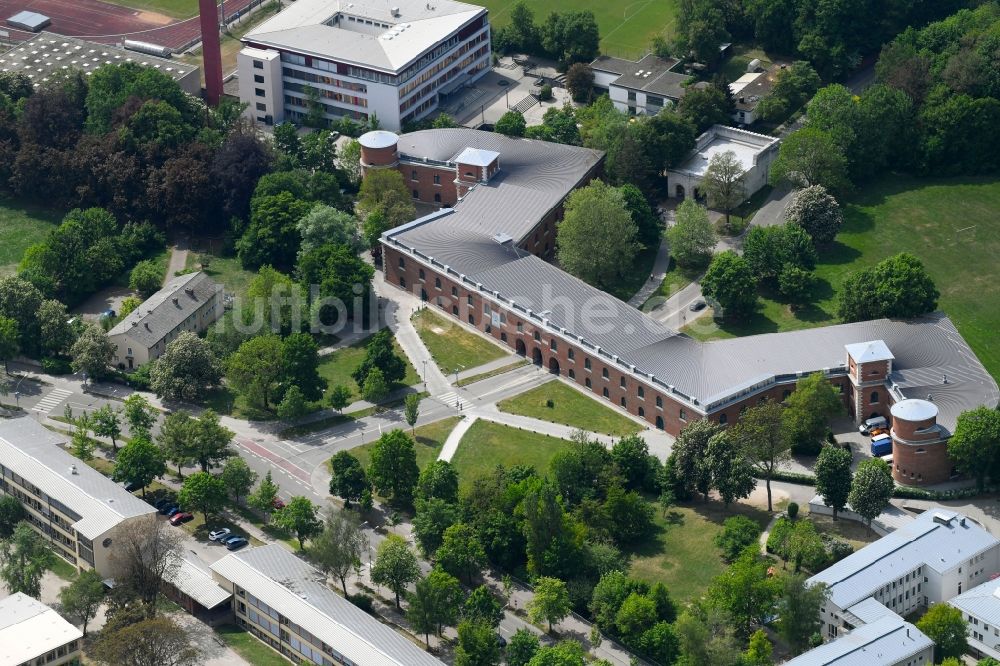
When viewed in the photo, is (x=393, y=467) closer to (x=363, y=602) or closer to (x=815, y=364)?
(x=363, y=602)

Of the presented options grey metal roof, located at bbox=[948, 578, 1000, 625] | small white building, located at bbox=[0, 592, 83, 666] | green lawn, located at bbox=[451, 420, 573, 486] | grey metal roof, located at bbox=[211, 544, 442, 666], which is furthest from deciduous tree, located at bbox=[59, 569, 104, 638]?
grey metal roof, located at bbox=[948, 578, 1000, 625]

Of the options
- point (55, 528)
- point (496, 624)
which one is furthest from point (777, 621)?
point (55, 528)

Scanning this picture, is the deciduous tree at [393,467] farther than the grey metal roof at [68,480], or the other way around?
the deciduous tree at [393,467]

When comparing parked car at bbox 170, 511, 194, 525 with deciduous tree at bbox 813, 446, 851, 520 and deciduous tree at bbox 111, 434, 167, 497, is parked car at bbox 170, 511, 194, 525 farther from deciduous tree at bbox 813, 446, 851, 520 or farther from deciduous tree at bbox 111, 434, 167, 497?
deciduous tree at bbox 813, 446, 851, 520

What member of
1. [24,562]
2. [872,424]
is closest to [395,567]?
[24,562]

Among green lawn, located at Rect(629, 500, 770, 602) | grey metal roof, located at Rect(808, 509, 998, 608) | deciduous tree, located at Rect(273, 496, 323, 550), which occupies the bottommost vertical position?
green lawn, located at Rect(629, 500, 770, 602)

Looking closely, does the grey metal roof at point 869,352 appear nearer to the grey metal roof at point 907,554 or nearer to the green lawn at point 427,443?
the grey metal roof at point 907,554

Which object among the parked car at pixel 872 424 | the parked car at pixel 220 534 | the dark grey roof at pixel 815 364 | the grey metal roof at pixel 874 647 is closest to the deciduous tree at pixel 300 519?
the parked car at pixel 220 534
